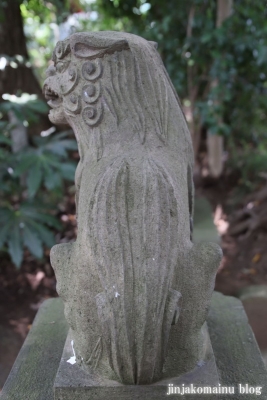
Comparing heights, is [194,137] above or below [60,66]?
below

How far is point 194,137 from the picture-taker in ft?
13.8

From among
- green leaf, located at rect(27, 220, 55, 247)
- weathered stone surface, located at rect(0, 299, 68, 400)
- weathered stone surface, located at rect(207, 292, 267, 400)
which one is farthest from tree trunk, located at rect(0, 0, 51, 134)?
weathered stone surface, located at rect(207, 292, 267, 400)

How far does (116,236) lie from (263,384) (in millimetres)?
761

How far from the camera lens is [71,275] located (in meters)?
1.28

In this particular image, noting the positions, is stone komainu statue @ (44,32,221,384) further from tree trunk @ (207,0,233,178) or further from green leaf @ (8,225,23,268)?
tree trunk @ (207,0,233,178)

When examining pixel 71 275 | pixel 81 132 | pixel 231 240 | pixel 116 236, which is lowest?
pixel 231 240

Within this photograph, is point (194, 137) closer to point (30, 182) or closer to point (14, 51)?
point (14, 51)

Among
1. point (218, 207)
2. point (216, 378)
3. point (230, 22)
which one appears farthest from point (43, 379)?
point (218, 207)

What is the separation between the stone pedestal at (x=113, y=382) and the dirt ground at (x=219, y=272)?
0.87 metres

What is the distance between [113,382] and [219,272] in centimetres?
250

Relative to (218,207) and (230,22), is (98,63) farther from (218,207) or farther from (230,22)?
(218,207)

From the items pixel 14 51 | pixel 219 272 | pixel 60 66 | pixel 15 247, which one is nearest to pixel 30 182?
pixel 15 247

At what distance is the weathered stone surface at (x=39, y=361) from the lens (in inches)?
56.9

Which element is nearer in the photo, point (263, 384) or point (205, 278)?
point (205, 278)
